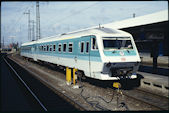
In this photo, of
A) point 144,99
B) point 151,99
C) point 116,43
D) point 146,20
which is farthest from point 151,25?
point 144,99

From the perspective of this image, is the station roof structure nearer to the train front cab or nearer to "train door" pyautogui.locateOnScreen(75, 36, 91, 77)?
the train front cab

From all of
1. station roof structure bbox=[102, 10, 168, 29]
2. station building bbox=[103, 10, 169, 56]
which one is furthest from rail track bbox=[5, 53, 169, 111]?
station roof structure bbox=[102, 10, 168, 29]

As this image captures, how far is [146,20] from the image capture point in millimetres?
15898

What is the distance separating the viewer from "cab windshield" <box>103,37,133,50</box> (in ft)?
34.7

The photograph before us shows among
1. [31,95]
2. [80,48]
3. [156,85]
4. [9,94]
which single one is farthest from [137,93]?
[9,94]

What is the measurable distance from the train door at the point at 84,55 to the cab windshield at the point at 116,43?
1110 millimetres

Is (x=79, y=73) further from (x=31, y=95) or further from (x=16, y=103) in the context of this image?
(x=16, y=103)

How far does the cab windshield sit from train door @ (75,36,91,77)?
3.64 feet

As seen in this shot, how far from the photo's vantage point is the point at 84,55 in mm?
11609

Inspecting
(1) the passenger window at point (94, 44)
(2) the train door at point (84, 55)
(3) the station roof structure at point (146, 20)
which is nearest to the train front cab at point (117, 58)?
(1) the passenger window at point (94, 44)

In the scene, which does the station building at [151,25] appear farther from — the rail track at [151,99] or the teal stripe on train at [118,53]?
the rail track at [151,99]

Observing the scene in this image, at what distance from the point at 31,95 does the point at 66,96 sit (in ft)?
6.69

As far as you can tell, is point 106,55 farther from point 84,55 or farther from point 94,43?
point 84,55

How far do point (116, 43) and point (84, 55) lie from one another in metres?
2.12
